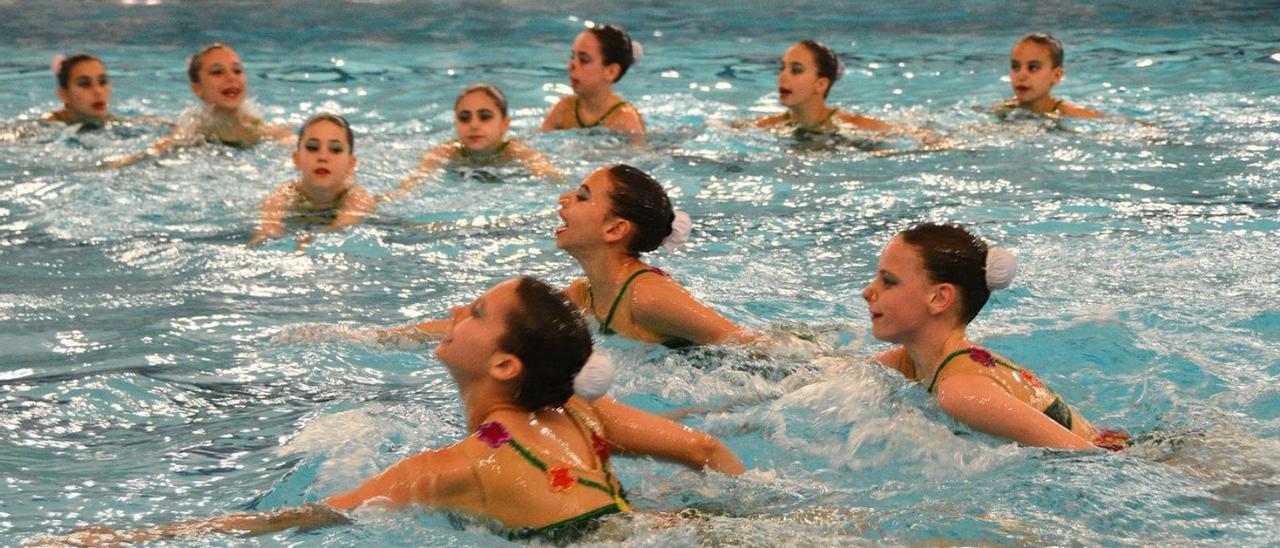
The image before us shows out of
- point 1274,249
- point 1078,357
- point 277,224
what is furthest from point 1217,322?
point 277,224

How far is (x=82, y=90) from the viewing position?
9.34 metres

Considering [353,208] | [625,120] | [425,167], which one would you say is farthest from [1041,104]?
[353,208]

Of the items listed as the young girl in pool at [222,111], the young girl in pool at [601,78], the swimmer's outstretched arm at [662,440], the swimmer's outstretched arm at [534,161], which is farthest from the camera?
the young girl in pool at [601,78]

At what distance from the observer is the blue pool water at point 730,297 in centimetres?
372

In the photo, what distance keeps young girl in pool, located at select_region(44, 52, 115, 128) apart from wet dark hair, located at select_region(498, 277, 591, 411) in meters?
6.91

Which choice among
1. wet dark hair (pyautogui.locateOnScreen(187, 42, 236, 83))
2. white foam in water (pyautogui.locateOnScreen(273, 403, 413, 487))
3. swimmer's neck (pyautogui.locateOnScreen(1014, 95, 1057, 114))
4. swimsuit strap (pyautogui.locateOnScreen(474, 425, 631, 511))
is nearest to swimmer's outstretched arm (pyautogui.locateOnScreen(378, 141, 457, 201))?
wet dark hair (pyautogui.locateOnScreen(187, 42, 236, 83))

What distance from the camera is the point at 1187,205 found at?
7.13 meters

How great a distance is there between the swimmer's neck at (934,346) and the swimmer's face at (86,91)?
687 cm

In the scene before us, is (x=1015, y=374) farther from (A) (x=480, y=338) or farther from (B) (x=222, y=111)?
(B) (x=222, y=111)

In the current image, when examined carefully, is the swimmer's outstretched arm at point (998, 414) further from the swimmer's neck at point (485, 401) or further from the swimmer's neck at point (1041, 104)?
the swimmer's neck at point (1041, 104)

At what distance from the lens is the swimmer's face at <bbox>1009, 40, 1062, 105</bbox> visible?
946 centimetres

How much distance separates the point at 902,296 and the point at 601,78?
17.8ft

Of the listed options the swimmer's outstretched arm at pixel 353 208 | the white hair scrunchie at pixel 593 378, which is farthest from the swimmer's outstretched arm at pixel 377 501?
the swimmer's outstretched arm at pixel 353 208

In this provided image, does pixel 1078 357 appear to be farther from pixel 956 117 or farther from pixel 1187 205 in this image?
pixel 956 117
